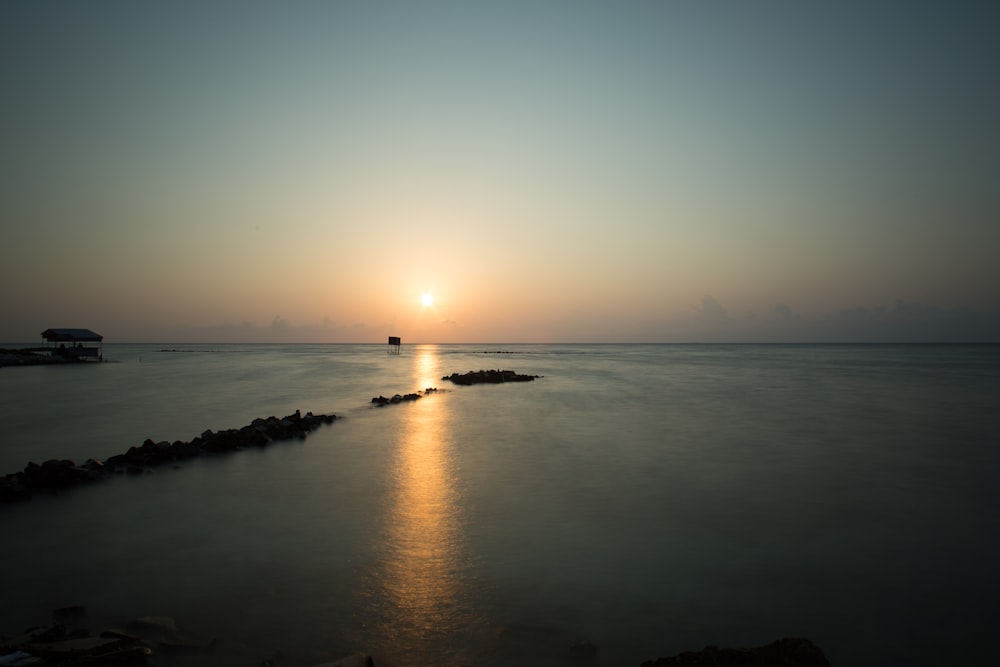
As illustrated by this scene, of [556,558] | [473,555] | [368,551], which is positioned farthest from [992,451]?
[368,551]

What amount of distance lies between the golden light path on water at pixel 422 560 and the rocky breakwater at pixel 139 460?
14.0 feet

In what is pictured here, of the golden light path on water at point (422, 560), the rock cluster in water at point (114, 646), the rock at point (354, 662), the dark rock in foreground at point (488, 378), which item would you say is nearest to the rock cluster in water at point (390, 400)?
the dark rock in foreground at point (488, 378)

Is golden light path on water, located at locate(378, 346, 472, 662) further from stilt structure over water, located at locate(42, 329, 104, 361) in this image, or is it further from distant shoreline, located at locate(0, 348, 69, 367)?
stilt structure over water, located at locate(42, 329, 104, 361)

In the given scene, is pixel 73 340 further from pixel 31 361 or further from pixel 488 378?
pixel 488 378

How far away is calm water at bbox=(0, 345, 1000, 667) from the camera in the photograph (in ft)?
15.9

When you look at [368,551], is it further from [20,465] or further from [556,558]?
[20,465]

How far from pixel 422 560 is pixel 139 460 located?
838cm

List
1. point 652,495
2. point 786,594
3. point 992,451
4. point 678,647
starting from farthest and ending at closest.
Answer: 1. point 992,451
2. point 652,495
3. point 786,594
4. point 678,647

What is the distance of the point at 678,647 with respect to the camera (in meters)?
4.62

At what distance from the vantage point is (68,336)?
214 feet

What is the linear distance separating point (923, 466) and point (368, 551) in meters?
12.1

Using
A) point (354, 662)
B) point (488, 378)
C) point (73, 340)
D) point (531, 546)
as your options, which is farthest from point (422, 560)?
point (73, 340)

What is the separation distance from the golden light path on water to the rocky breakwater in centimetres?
426

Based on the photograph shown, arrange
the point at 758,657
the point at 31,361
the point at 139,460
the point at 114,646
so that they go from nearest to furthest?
1. the point at 758,657
2. the point at 114,646
3. the point at 139,460
4. the point at 31,361
